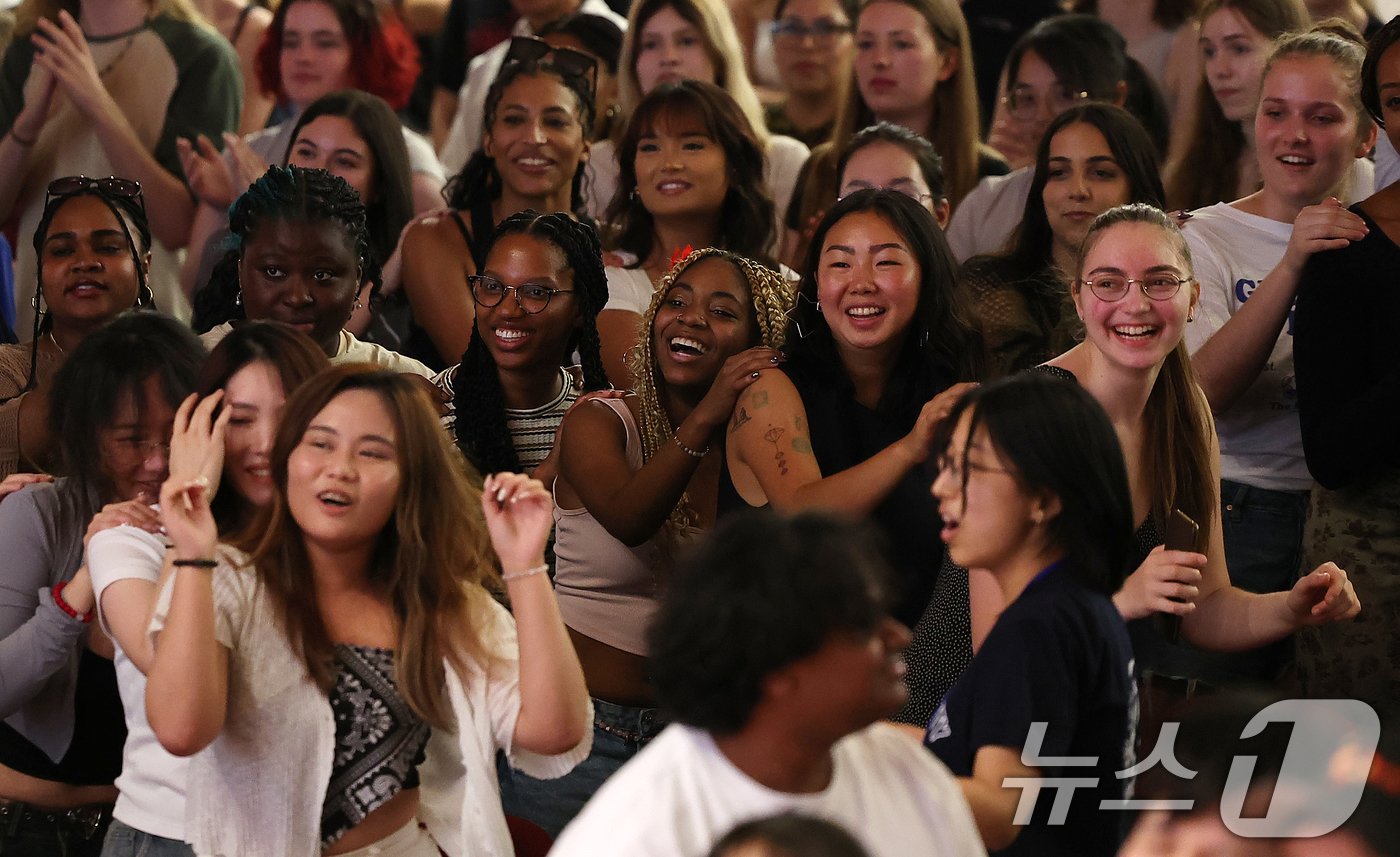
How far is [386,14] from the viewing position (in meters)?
6.43

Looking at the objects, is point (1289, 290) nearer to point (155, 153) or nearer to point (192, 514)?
point (192, 514)

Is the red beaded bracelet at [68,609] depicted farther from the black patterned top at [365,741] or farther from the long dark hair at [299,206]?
the long dark hair at [299,206]

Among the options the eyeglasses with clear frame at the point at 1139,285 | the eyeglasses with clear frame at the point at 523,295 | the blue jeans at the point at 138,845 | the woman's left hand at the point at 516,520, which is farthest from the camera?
the eyeglasses with clear frame at the point at 523,295

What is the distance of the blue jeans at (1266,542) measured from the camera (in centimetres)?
402

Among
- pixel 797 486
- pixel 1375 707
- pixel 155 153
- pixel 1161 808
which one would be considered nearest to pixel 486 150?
pixel 155 153

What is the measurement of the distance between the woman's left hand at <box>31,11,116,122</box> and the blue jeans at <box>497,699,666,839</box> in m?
2.72

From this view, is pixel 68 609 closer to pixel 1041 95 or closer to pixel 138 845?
pixel 138 845

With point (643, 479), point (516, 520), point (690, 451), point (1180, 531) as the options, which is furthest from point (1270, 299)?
point (516, 520)

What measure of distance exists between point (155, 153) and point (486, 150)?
1218 mm

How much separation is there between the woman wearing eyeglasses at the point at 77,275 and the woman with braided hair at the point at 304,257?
24cm

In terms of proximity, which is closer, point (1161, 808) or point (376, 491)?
point (1161, 808)

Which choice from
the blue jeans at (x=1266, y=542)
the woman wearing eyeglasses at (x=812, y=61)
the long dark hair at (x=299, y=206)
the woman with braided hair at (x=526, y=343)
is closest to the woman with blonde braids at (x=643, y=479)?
the woman with braided hair at (x=526, y=343)

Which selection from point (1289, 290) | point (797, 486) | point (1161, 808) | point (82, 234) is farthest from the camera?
point (82, 234)

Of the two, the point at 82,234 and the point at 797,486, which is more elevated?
the point at 82,234
